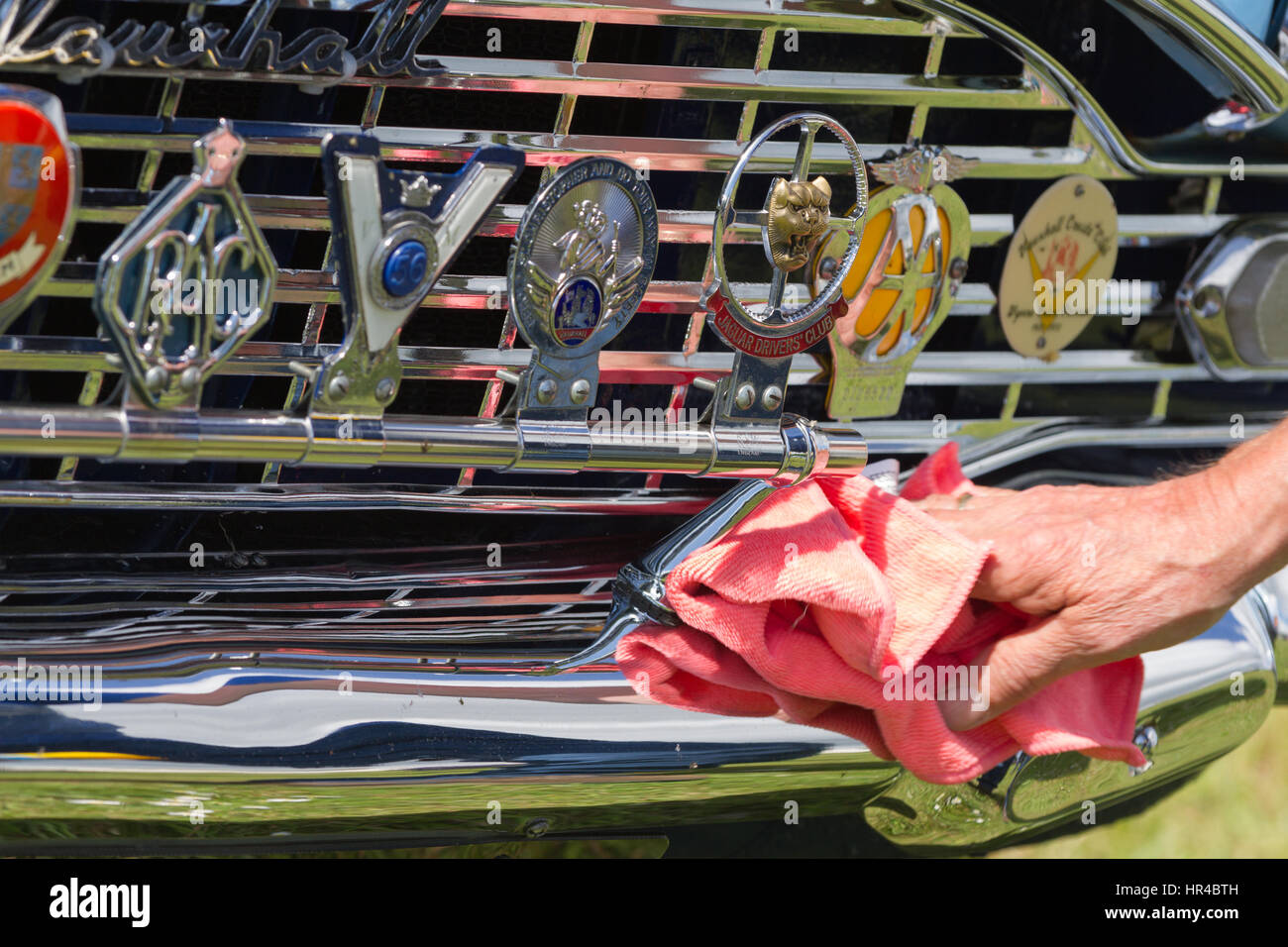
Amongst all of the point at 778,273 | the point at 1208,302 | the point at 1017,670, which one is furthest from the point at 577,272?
the point at 1208,302

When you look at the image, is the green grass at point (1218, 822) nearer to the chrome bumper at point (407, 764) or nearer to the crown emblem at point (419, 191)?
the chrome bumper at point (407, 764)

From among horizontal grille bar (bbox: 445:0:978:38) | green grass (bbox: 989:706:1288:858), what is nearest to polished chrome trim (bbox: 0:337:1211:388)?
horizontal grille bar (bbox: 445:0:978:38)

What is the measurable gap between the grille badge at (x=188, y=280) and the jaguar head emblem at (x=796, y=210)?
55cm

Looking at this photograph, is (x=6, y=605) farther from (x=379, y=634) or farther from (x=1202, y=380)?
(x=1202, y=380)

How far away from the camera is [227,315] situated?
150 cm

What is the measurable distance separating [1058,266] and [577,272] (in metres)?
0.75

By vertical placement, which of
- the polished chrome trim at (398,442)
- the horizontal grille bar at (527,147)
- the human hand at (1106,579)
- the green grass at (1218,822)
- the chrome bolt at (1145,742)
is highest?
the horizontal grille bar at (527,147)

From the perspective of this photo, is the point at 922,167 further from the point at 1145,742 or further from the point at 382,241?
the point at 1145,742

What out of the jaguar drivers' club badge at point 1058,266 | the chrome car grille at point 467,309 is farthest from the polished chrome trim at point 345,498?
the jaguar drivers' club badge at point 1058,266

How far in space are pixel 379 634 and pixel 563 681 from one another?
0.22 m

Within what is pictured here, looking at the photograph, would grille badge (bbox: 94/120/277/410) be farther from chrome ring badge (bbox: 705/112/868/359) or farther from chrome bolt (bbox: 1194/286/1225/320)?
chrome bolt (bbox: 1194/286/1225/320)

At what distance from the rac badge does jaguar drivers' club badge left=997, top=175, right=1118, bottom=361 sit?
100mm

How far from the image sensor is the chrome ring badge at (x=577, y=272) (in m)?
1.61

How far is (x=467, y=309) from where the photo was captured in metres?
1.76
